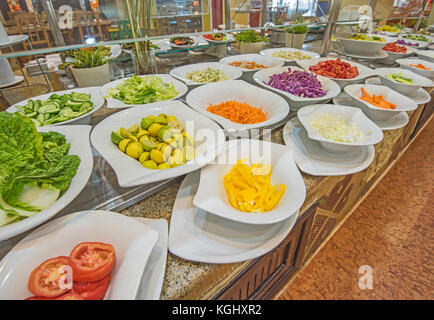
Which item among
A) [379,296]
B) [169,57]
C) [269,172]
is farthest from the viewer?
[169,57]

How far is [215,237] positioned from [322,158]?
63 centimetres

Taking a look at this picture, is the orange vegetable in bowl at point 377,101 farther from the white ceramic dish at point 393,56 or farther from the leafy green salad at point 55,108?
the leafy green salad at point 55,108

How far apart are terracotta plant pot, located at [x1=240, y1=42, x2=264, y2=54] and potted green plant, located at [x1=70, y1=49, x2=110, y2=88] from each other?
1050 millimetres

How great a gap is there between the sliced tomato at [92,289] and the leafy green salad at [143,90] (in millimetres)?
736

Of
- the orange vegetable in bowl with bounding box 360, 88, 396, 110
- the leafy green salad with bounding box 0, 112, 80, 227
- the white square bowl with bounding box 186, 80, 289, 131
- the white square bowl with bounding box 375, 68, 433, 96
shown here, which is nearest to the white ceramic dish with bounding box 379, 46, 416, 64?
the white square bowl with bounding box 375, 68, 433, 96

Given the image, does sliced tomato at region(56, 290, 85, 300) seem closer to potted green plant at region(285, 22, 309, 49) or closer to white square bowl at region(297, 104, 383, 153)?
white square bowl at region(297, 104, 383, 153)

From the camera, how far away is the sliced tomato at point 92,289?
1.61 ft

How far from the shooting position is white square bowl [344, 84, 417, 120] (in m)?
1.24

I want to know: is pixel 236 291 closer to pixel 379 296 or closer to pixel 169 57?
pixel 379 296

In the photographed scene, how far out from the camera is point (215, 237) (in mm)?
688

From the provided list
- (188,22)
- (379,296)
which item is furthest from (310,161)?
(188,22)

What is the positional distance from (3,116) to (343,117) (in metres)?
1.37

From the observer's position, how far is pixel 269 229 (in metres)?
0.71
